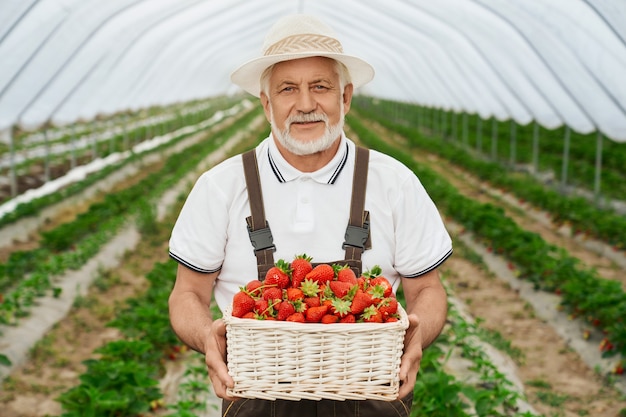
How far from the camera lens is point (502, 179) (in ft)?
41.1

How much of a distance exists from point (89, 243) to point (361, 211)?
260 inches

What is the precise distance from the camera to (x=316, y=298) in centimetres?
187

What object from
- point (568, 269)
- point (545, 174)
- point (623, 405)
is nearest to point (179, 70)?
point (545, 174)

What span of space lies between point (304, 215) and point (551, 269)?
17.0 ft

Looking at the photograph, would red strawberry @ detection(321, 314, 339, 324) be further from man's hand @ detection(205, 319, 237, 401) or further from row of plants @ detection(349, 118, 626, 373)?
row of plants @ detection(349, 118, 626, 373)

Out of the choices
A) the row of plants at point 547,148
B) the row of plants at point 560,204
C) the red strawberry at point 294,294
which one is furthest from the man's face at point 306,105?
the row of plants at point 547,148

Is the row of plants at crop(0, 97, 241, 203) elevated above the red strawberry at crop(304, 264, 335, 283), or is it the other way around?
the red strawberry at crop(304, 264, 335, 283)

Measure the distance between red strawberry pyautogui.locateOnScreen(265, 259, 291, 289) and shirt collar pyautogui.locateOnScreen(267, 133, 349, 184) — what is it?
0.35 metres

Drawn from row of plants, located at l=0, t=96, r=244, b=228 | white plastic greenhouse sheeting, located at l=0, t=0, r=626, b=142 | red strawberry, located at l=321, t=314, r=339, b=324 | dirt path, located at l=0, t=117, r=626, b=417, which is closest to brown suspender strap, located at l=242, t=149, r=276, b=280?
red strawberry, located at l=321, t=314, r=339, b=324

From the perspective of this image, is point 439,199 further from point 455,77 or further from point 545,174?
point 455,77

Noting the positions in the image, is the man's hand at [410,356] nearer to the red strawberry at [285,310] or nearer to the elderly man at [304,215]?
the elderly man at [304,215]

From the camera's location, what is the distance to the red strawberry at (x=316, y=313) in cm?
183

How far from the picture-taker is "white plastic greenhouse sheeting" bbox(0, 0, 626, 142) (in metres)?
8.15

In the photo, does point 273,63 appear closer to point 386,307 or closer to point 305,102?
point 305,102
